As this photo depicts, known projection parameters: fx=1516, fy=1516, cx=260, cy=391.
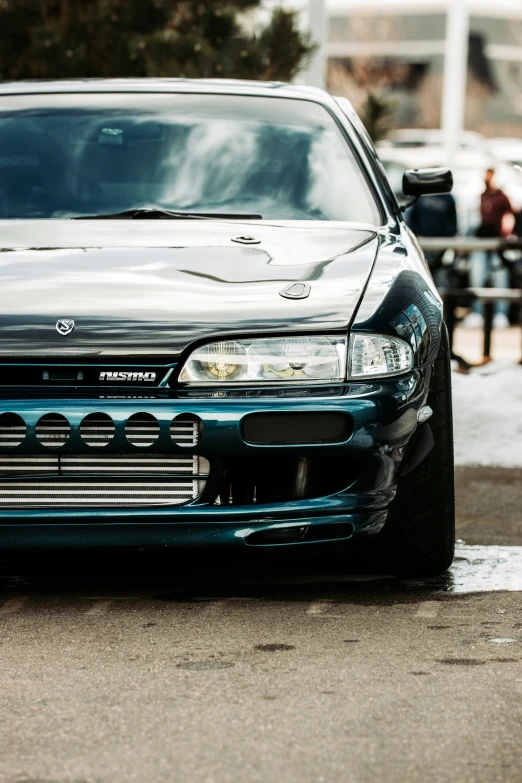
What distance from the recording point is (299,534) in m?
4.22

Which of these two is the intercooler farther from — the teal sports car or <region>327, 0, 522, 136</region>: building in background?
<region>327, 0, 522, 136</region>: building in background

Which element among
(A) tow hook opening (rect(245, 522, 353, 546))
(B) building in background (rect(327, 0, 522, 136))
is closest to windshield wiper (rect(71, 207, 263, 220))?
(A) tow hook opening (rect(245, 522, 353, 546))

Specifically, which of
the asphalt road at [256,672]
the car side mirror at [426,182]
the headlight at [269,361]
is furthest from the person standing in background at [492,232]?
the headlight at [269,361]


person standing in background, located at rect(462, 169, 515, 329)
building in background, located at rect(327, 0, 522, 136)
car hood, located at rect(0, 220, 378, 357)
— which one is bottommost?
building in background, located at rect(327, 0, 522, 136)

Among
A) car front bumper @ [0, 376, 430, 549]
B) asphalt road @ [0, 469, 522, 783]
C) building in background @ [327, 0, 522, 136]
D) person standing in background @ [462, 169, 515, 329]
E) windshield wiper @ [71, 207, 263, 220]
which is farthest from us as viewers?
building in background @ [327, 0, 522, 136]

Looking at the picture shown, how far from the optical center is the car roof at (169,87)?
5703 mm

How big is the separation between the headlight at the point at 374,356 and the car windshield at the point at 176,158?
998 mm

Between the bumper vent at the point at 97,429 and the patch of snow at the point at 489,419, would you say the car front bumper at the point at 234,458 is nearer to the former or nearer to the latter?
the bumper vent at the point at 97,429

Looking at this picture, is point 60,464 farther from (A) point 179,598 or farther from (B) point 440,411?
(B) point 440,411

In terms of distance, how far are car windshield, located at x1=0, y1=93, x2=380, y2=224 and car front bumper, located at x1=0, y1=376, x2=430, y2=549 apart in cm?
116

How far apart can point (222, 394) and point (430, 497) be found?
86 cm

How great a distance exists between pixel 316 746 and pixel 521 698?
603 millimetres

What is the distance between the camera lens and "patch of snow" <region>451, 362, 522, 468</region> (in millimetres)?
7578

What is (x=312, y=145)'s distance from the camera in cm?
545
